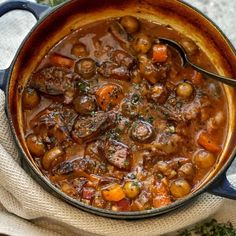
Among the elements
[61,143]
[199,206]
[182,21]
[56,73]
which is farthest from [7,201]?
[182,21]

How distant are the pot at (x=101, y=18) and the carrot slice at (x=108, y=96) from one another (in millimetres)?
398

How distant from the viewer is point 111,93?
3.31m

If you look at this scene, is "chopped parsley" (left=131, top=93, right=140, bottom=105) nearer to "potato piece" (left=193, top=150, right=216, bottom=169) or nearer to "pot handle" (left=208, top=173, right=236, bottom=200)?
"potato piece" (left=193, top=150, right=216, bottom=169)

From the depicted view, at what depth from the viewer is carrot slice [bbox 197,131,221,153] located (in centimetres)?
332

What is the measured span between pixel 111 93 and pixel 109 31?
36cm

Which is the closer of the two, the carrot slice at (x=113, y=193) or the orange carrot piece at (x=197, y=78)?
the carrot slice at (x=113, y=193)

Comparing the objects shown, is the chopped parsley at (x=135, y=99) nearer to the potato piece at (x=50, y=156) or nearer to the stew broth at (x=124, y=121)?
the stew broth at (x=124, y=121)

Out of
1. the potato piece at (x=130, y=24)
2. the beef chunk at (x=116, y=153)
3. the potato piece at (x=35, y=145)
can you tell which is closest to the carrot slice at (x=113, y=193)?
the beef chunk at (x=116, y=153)

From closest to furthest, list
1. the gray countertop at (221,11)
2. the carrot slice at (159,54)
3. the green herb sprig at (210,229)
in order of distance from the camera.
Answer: the carrot slice at (159,54)
the green herb sprig at (210,229)
the gray countertop at (221,11)

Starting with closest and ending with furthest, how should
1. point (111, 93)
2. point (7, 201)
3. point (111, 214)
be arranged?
point (111, 214) → point (111, 93) → point (7, 201)

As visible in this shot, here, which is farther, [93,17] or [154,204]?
[93,17]

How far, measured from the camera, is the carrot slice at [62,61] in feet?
11.2

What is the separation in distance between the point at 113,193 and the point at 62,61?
0.72 meters

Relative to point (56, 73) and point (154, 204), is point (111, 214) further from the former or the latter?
point (56, 73)
